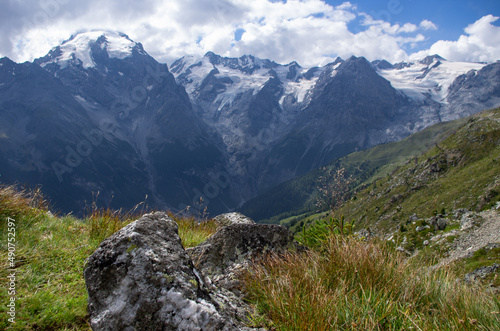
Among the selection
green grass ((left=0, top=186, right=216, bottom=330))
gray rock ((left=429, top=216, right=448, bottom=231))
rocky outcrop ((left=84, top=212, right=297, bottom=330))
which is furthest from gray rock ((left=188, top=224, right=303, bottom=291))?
gray rock ((left=429, top=216, right=448, bottom=231))

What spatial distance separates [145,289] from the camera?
3.05 meters

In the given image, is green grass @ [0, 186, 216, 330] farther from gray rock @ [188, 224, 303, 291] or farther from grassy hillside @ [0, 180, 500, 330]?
gray rock @ [188, 224, 303, 291]

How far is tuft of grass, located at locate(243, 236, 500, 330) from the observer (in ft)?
10.4

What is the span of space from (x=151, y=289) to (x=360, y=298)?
9.37 ft

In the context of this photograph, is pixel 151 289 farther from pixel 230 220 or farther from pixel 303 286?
pixel 230 220

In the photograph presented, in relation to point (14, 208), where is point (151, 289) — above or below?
below

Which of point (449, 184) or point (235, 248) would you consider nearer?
point (235, 248)

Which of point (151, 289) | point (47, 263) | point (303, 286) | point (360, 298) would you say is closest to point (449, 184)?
point (360, 298)

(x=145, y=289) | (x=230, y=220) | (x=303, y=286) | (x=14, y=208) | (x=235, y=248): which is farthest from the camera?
(x=230, y=220)

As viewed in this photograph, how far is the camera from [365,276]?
411cm

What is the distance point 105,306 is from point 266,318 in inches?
78.3

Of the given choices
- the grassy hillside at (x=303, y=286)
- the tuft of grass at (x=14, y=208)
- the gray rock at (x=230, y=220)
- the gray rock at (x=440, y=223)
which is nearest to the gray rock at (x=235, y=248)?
the grassy hillside at (x=303, y=286)

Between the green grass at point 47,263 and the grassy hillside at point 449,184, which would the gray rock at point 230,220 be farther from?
the grassy hillside at point 449,184

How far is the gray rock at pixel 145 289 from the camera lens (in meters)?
2.91
